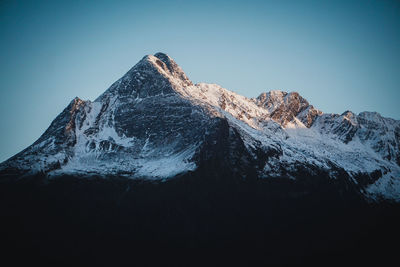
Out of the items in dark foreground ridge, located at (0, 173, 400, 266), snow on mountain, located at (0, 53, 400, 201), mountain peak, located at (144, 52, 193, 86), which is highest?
mountain peak, located at (144, 52, 193, 86)

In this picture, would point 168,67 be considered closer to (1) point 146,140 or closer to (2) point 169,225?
(1) point 146,140

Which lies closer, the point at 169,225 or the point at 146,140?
the point at 169,225

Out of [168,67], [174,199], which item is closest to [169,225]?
[174,199]

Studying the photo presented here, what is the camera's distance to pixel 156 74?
165m

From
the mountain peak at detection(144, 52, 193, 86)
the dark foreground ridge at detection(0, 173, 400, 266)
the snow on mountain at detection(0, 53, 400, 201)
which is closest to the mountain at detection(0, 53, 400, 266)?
the dark foreground ridge at detection(0, 173, 400, 266)

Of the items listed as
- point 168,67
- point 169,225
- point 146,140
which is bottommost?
point 169,225

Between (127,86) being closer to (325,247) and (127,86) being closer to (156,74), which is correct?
(156,74)

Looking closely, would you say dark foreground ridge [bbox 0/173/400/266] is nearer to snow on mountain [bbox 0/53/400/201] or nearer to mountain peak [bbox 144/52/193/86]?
snow on mountain [bbox 0/53/400/201]

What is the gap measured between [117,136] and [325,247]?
94748mm

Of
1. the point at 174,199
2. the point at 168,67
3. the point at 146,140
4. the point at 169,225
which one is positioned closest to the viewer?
the point at 169,225

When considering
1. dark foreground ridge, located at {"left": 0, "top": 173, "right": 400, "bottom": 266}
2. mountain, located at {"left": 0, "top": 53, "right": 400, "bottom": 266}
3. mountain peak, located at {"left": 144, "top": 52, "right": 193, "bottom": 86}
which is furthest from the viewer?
mountain peak, located at {"left": 144, "top": 52, "right": 193, "bottom": 86}

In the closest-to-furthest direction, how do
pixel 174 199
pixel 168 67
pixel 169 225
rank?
pixel 169 225, pixel 174 199, pixel 168 67

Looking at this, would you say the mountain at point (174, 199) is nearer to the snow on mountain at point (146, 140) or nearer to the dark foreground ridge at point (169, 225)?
the dark foreground ridge at point (169, 225)

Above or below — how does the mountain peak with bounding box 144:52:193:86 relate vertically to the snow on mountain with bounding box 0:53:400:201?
above
